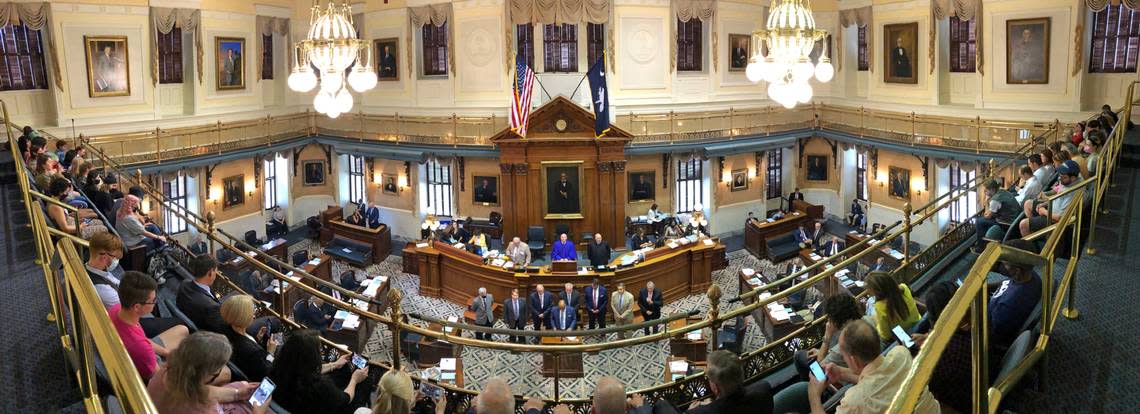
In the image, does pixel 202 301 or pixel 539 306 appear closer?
pixel 202 301

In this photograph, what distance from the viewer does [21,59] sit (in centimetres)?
1833

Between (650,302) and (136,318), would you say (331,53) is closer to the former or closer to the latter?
(650,302)

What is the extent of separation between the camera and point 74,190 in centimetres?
906

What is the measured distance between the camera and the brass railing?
62.1ft

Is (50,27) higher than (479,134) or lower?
higher

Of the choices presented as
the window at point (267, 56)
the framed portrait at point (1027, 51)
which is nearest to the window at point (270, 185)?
the window at point (267, 56)

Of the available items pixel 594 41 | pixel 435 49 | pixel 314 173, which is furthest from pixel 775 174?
pixel 314 173

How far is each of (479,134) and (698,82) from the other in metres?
6.59

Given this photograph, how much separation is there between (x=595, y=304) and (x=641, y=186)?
8.22m

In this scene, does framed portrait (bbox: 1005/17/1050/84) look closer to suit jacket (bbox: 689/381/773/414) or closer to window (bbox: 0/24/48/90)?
suit jacket (bbox: 689/381/773/414)

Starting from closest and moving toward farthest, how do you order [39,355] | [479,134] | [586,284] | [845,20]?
[39,355]
[586,284]
[479,134]
[845,20]

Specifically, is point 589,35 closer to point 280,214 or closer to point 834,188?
point 834,188

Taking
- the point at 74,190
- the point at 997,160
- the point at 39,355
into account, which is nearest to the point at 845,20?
the point at 997,160

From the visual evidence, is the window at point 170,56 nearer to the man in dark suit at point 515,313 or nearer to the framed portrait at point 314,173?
the framed portrait at point 314,173
